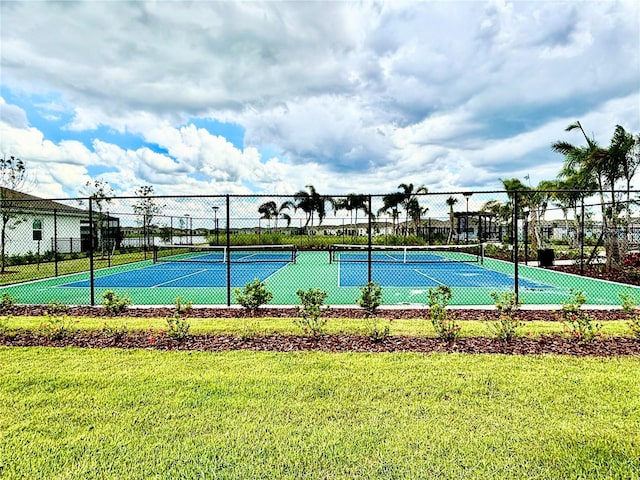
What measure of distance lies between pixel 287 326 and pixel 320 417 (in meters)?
2.79

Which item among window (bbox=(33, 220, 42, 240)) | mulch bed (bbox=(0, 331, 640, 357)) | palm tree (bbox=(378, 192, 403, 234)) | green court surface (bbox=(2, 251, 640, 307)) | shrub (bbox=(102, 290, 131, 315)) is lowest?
green court surface (bbox=(2, 251, 640, 307))

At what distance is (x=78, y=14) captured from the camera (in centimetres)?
762

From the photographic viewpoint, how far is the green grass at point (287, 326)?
17.7ft

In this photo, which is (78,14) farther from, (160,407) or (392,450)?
(392,450)

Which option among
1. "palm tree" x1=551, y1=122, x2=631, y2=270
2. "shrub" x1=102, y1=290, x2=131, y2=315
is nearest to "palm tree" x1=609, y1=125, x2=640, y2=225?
"palm tree" x1=551, y1=122, x2=631, y2=270

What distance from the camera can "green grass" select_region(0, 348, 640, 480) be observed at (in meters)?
2.42

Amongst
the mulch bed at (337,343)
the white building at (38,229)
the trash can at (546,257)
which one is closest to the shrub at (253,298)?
the mulch bed at (337,343)

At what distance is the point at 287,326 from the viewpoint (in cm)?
575

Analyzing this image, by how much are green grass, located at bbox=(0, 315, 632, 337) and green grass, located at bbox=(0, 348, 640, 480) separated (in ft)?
3.61

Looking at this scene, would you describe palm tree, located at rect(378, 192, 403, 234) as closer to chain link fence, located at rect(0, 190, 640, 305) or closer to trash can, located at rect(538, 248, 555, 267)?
chain link fence, located at rect(0, 190, 640, 305)

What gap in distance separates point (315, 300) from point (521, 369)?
2930 millimetres

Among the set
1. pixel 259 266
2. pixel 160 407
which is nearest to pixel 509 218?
pixel 259 266

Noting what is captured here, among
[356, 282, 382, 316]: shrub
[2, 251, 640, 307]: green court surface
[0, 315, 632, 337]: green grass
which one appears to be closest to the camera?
[0, 315, 632, 337]: green grass

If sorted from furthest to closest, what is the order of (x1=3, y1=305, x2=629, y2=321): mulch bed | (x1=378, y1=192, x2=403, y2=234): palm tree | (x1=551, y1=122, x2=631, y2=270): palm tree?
(x1=378, y1=192, x2=403, y2=234): palm tree → (x1=551, y1=122, x2=631, y2=270): palm tree → (x1=3, y1=305, x2=629, y2=321): mulch bed
